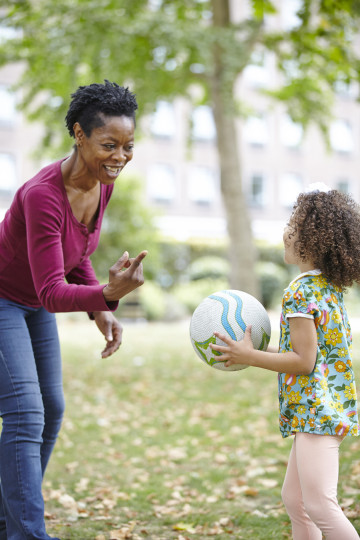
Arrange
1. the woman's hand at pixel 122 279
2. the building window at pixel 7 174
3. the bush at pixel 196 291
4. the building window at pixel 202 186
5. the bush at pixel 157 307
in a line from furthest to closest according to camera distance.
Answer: the building window at pixel 202 186
the building window at pixel 7 174
the bush at pixel 196 291
the bush at pixel 157 307
the woman's hand at pixel 122 279

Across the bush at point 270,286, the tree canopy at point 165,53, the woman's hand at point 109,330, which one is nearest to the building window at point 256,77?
the bush at point 270,286

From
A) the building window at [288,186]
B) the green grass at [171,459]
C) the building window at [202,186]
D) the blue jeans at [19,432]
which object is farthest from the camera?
the building window at [288,186]

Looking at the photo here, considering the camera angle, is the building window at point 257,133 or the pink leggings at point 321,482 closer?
the pink leggings at point 321,482

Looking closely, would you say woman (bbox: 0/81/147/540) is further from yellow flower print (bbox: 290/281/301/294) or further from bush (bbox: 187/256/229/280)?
bush (bbox: 187/256/229/280)

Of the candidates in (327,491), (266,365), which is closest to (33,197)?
(266,365)

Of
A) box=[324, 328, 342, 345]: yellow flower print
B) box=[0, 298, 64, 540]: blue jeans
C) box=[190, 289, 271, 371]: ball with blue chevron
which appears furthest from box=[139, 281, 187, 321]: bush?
box=[324, 328, 342, 345]: yellow flower print

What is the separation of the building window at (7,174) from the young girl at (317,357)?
28.3 m

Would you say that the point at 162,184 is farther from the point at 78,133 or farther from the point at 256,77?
the point at 78,133

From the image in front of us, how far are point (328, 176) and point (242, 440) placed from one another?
3325 cm

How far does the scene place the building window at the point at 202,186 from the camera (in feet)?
111

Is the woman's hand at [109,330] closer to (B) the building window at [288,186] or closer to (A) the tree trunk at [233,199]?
(A) the tree trunk at [233,199]

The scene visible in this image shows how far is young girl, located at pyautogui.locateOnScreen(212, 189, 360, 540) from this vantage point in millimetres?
2627

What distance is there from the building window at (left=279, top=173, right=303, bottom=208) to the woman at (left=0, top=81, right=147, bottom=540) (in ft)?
110

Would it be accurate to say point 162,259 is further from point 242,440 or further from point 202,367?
point 242,440
